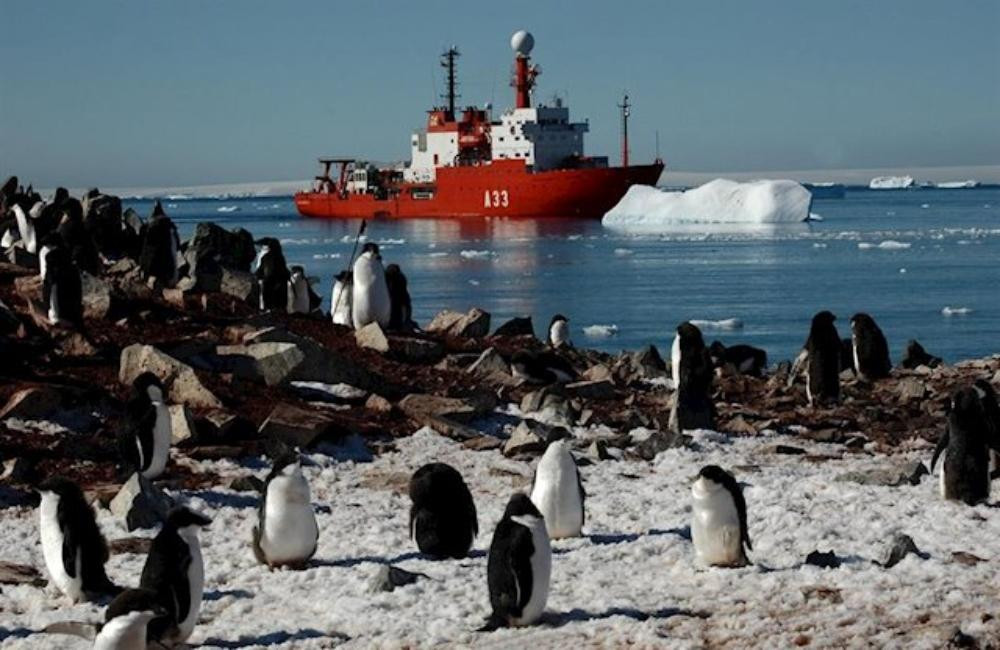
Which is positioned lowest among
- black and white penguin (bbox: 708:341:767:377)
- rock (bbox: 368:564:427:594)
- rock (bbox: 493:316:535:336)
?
black and white penguin (bbox: 708:341:767:377)

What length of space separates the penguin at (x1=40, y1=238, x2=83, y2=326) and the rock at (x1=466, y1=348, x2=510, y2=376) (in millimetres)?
3364

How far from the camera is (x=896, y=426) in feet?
40.7

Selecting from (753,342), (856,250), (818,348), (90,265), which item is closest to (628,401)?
(818,348)

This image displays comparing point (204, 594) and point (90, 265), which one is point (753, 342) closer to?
point (90, 265)

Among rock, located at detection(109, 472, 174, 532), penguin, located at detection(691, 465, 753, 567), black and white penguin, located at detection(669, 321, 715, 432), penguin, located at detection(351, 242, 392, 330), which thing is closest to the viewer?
penguin, located at detection(691, 465, 753, 567)

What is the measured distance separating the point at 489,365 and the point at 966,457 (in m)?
5.60

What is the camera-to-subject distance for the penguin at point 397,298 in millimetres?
16109

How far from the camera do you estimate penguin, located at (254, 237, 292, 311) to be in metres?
16.5

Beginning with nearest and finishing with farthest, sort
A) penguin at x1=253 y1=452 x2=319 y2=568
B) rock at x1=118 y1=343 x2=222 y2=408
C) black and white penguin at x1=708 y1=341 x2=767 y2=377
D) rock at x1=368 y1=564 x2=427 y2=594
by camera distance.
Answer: rock at x1=368 y1=564 x2=427 y2=594
penguin at x1=253 y1=452 x2=319 y2=568
rock at x1=118 y1=343 x2=222 y2=408
black and white penguin at x1=708 y1=341 x2=767 y2=377

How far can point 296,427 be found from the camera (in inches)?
434

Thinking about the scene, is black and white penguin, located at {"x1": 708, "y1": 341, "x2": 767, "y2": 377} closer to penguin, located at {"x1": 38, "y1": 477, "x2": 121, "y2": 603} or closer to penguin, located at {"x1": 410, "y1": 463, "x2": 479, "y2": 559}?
penguin, located at {"x1": 410, "y1": 463, "x2": 479, "y2": 559}

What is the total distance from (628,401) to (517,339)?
356 cm

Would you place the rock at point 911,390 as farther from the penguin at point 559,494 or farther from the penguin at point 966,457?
the penguin at point 559,494

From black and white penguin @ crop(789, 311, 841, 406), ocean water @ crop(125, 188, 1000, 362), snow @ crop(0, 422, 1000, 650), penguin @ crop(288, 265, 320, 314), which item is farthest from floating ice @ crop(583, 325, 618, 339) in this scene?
snow @ crop(0, 422, 1000, 650)
